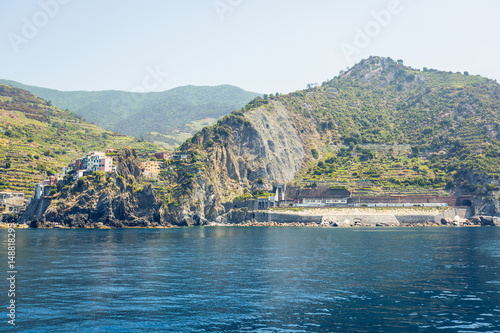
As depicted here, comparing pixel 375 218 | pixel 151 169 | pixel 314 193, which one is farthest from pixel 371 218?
pixel 151 169

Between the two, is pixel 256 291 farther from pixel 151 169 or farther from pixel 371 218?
pixel 151 169

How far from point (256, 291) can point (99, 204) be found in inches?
4382

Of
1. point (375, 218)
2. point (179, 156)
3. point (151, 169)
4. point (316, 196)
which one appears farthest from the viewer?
point (179, 156)

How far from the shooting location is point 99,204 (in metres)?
142

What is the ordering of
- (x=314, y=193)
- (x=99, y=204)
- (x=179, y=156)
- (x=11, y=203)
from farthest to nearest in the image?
1. (x=179, y=156)
2. (x=314, y=193)
3. (x=11, y=203)
4. (x=99, y=204)

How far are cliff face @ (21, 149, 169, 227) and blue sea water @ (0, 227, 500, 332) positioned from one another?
7163 centimetres

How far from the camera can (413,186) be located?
183500mm

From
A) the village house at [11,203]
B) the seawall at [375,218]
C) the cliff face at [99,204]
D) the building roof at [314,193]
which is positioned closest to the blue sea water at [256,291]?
the cliff face at [99,204]

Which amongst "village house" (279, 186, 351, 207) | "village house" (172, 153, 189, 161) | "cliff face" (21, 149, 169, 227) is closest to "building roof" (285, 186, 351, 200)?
"village house" (279, 186, 351, 207)

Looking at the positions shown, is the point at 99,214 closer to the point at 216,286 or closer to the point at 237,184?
the point at 237,184

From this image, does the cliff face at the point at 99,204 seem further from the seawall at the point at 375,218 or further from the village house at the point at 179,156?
the seawall at the point at 375,218

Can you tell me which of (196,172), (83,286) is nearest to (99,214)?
(196,172)

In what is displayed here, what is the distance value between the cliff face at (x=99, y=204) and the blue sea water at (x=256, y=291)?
71.6 m

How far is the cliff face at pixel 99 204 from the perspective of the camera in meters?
140
